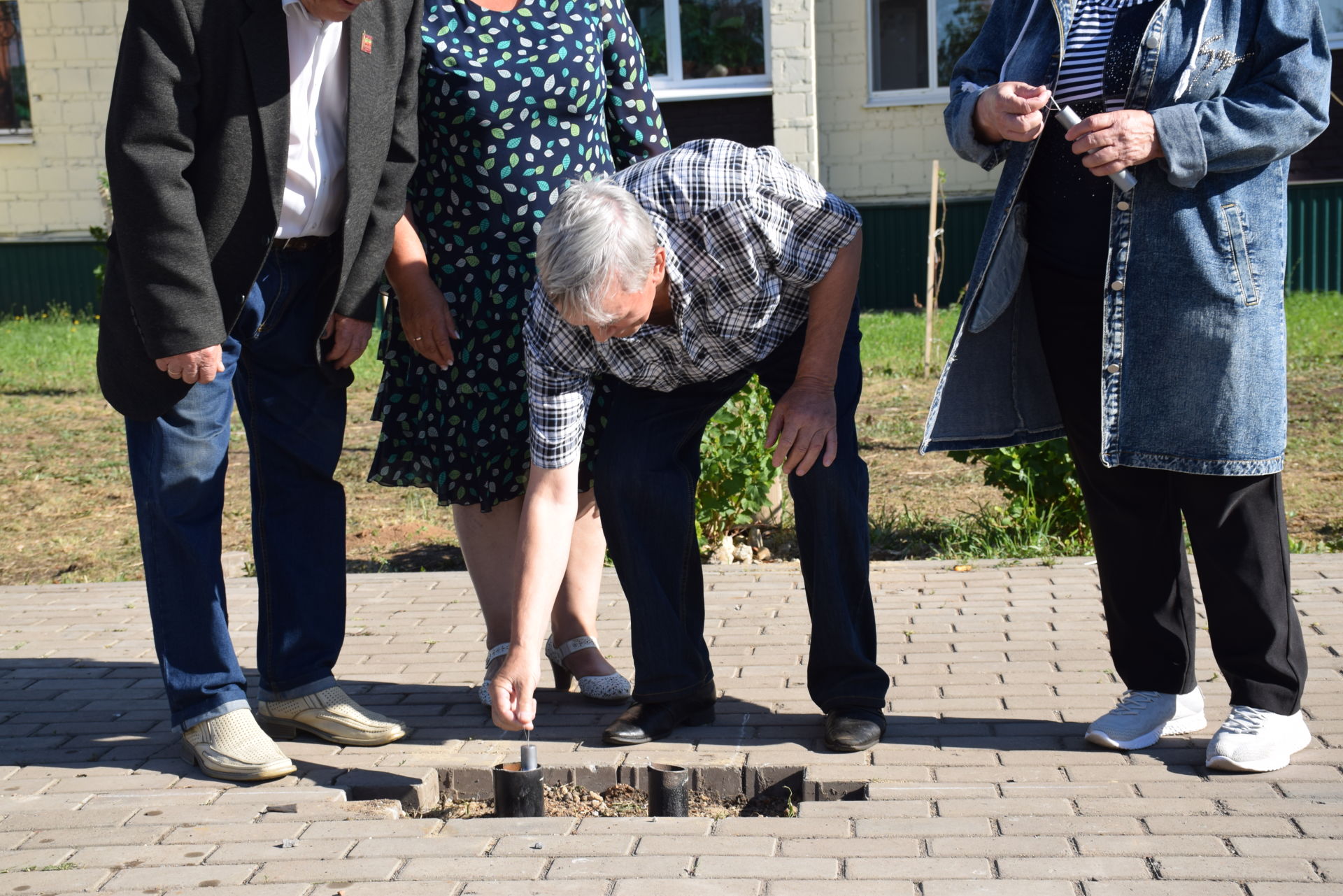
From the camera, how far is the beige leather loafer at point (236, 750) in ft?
9.38

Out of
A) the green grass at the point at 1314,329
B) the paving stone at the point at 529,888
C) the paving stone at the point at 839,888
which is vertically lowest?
the green grass at the point at 1314,329

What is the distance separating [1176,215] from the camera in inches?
102

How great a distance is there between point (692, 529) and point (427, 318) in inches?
32.3

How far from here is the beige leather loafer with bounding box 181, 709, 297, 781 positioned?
2859 millimetres

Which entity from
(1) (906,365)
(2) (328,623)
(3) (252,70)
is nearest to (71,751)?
(2) (328,623)

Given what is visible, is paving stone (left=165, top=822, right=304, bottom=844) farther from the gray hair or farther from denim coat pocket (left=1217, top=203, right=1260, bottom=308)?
denim coat pocket (left=1217, top=203, right=1260, bottom=308)

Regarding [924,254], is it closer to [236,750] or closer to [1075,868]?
[236,750]

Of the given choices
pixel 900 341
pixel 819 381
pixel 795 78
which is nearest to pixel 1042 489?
pixel 819 381

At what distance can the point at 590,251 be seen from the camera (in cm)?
236

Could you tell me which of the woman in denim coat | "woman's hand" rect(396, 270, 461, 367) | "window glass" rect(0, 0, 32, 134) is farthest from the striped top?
"window glass" rect(0, 0, 32, 134)

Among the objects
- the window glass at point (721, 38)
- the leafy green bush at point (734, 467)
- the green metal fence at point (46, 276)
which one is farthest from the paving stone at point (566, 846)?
the green metal fence at point (46, 276)

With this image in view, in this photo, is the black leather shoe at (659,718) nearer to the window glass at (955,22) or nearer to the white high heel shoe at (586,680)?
the white high heel shoe at (586,680)

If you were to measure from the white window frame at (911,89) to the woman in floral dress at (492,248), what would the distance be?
11.3 meters

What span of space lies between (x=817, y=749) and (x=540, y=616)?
2.51 ft
